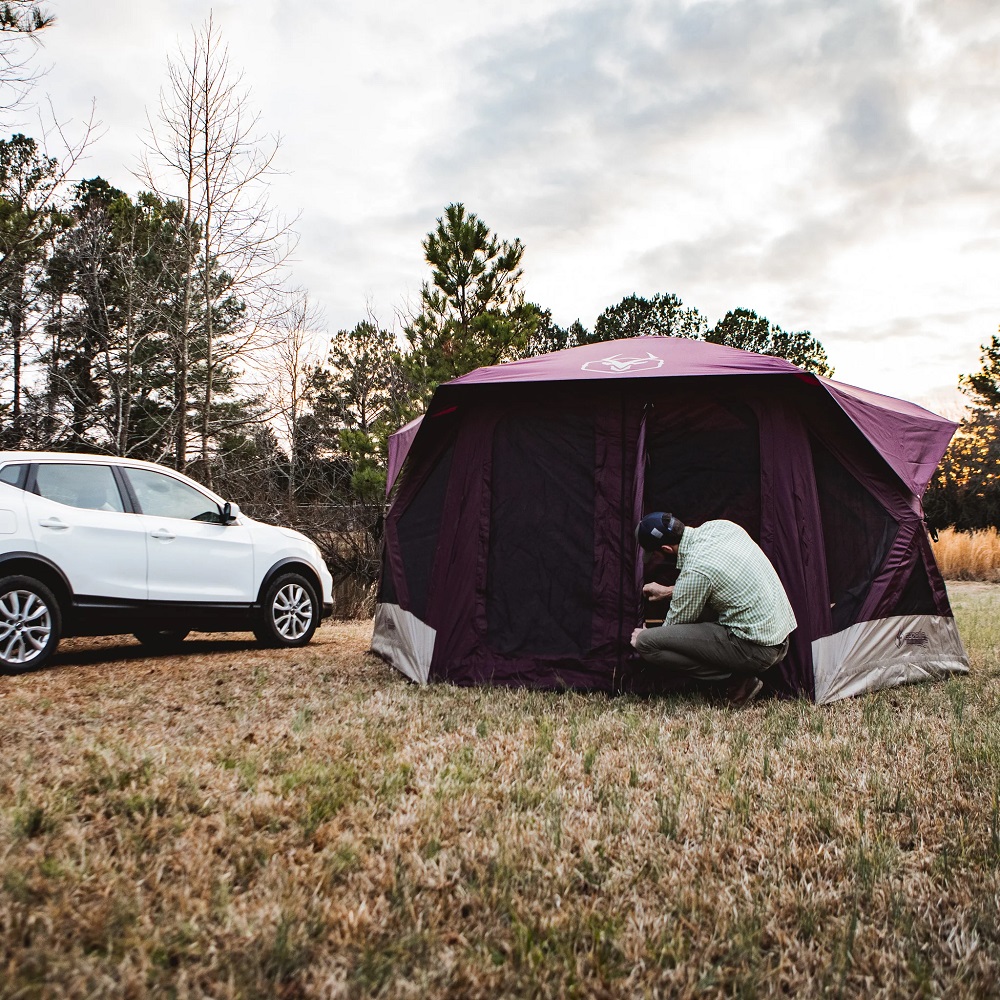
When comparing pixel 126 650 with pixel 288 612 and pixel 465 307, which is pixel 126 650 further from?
pixel 465 307

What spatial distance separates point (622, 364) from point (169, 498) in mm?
4058

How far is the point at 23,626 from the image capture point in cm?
570

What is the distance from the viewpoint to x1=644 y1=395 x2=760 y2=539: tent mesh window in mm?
5473

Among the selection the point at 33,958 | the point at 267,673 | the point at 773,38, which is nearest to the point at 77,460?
the point at 267,673

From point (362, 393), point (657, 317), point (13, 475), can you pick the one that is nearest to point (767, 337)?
point (657, 317)

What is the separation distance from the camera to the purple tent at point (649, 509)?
532 cm

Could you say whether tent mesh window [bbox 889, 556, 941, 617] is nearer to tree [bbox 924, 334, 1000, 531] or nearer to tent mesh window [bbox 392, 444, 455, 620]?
tent mesh window [bbox 392, 444, 455, 620]

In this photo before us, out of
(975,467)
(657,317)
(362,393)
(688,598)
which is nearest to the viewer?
(688,598)

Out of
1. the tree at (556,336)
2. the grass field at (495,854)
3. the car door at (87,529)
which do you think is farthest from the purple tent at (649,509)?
the tree at (556,336)

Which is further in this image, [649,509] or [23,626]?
[23,626]

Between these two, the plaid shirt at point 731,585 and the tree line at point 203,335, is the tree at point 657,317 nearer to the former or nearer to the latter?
the tree line at point 203,335

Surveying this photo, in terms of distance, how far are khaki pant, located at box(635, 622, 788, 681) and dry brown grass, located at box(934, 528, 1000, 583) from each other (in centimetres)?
1393

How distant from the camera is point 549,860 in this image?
8.51ft

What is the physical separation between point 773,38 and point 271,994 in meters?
7.77
